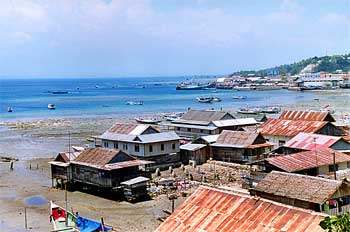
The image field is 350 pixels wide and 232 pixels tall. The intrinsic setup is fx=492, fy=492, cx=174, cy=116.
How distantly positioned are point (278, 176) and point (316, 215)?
9271 mm

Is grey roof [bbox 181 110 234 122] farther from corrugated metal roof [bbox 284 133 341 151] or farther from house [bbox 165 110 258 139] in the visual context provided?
corrugated metal roof [bbox 284 133 341 151]

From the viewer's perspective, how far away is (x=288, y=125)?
42469 millimetres

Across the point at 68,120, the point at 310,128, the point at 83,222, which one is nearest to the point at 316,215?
the point at 83,222

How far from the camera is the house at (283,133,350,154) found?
34188 millimetres

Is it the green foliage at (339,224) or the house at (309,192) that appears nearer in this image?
the green foliage at (339,224)

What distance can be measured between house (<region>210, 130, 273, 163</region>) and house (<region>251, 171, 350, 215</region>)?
653 inches

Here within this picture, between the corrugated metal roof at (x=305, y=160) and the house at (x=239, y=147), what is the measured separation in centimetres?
760

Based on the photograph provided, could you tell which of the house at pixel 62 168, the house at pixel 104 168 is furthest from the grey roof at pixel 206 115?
the house at pixel 104 168

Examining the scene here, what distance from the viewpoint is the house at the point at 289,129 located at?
40.6 m

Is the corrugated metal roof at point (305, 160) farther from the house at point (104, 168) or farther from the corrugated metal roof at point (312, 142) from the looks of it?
the house at point (104, 168)

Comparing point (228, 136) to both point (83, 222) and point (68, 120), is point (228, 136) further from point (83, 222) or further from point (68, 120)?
point (68, 120)

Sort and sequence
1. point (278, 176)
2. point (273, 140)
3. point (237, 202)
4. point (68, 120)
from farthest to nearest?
point (68, 120) < point (273, 140) < point (278, 176) < point (237, 202)

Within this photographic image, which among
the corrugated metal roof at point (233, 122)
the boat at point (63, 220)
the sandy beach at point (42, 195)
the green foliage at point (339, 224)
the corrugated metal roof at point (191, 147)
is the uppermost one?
the green foliage at point (339, 224)

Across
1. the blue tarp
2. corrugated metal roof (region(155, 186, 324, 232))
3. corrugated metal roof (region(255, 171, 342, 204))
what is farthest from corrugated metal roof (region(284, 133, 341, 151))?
corrugated metal roof (region(155, 186, 324, 232))
